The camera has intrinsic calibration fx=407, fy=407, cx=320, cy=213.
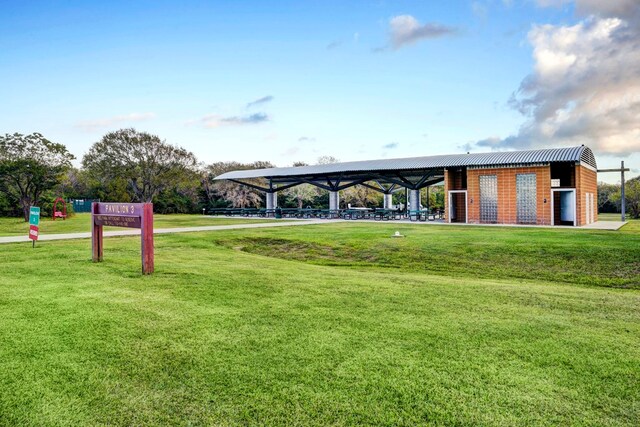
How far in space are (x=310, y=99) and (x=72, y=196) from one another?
3714cm

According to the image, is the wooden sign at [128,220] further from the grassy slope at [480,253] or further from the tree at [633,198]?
the tree at [633,198]

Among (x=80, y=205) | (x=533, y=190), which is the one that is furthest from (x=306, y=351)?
(x=80, y=205)

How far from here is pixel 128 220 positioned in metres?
7.92

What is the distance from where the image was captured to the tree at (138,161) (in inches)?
1526

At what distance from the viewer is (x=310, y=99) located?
23.1 meters

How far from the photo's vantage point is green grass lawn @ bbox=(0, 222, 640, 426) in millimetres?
2678

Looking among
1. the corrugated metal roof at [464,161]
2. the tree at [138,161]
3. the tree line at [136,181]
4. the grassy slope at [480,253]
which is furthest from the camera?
the tree at [138,161]

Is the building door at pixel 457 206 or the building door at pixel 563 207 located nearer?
the building door at pixel 563 207

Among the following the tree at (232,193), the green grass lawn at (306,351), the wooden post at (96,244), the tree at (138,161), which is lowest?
the green grass lawn at (306,351)

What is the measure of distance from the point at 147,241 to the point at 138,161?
35413mm

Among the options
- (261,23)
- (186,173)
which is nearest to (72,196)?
(186,173)

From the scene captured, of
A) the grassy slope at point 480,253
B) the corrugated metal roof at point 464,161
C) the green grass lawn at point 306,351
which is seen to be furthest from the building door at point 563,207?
the green grass lawn at point 306,351

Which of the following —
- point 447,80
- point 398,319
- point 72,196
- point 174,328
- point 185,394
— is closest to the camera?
point 185,394

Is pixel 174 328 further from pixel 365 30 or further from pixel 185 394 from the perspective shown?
pixel 365 30
